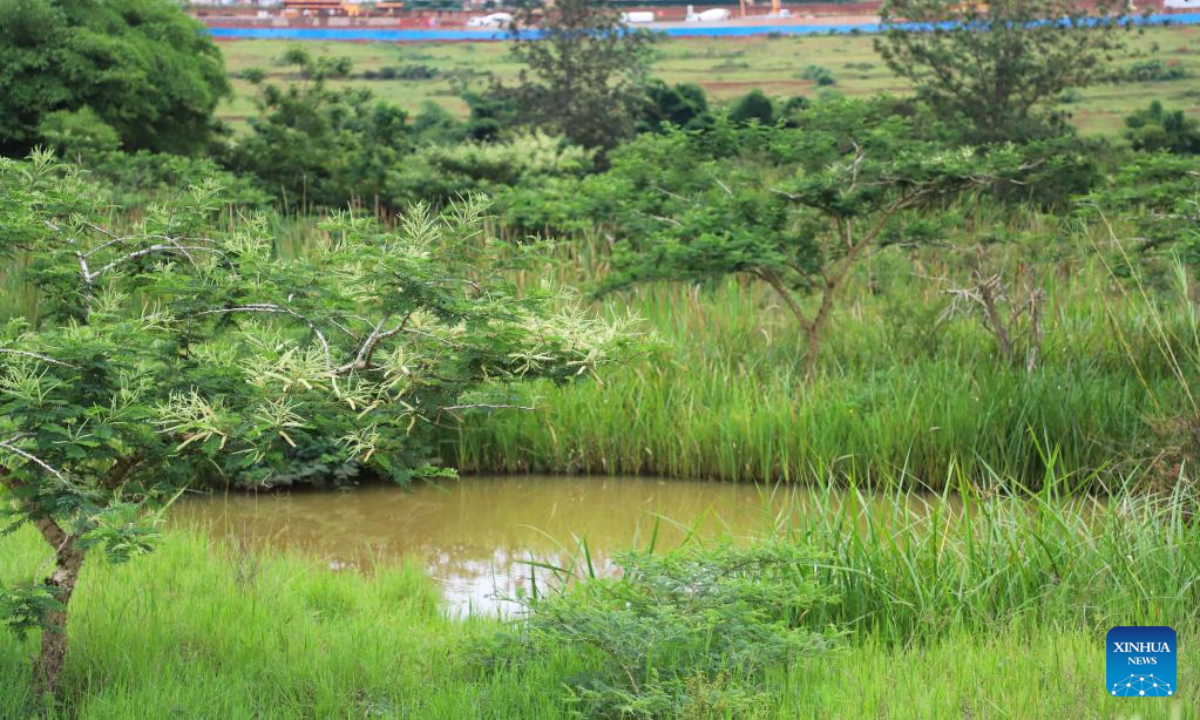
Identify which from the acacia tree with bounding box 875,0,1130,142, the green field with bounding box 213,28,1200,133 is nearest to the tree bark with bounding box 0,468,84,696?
the acacia tree with bounding box 875,0,1130,142

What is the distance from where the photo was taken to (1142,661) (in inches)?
134

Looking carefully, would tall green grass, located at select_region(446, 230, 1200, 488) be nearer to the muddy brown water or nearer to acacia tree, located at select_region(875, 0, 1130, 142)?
the muddy brown water

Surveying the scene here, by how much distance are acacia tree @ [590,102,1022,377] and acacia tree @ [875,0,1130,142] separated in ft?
22.9

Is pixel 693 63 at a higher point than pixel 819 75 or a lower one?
higher

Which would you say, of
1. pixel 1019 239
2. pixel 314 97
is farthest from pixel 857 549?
pixel 314 97

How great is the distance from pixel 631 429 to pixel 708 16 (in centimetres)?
1957

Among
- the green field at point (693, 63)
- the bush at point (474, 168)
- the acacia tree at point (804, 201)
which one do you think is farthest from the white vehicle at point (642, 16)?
the acacia tree at point (804, 201)

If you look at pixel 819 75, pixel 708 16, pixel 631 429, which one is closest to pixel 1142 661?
pixel 631 429

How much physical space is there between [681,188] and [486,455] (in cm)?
240

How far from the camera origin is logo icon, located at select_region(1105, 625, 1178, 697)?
3.28 metres

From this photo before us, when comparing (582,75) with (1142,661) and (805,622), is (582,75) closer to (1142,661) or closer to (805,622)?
(805,622)

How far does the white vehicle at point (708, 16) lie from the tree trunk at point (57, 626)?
23.3 metres

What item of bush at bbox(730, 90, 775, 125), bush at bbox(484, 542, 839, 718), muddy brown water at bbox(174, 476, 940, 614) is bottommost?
muddy brown water at bbox(174, 476, 940, 614)

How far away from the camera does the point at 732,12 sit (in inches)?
1019
